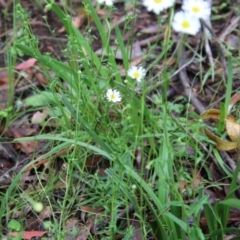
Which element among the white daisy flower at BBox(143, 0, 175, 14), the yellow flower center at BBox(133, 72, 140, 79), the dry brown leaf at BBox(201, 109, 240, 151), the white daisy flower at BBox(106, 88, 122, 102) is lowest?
the dry brown leaf at BBox(201, 109, 240, 151)

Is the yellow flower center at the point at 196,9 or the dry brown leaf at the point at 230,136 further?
the dry brown leaf at the point at 230,136

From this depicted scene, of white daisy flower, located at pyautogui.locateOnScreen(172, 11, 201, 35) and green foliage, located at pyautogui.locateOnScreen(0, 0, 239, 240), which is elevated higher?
white daisy flower, located at pyautogui.locateOnScreen(172, 11, 201, 35)

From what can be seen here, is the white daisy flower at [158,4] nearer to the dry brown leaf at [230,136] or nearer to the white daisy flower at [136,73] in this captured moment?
the white daisy flower at [136,73]

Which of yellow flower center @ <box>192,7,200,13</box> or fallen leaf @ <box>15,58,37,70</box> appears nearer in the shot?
yellow flower center @ <box>192,7,200,13</box>

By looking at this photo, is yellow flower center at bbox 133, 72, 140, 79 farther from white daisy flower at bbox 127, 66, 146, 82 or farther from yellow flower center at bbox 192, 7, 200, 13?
yellow flower center at bbox 192, 7, 200, 13

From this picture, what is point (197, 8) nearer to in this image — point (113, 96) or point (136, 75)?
point (136, 75)

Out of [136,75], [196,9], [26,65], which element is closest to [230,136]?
[136,75]

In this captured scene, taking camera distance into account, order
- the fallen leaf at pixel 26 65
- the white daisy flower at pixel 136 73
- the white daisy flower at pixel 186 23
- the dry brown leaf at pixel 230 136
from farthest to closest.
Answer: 1. the fallen leaf at pixel 26 65
2. the dry brown leaf at pixel 230 136
3. the white daisy flower at pixel 136 73
4. the white daisy flower at pixel 186 23

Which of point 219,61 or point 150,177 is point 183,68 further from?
point 150,177

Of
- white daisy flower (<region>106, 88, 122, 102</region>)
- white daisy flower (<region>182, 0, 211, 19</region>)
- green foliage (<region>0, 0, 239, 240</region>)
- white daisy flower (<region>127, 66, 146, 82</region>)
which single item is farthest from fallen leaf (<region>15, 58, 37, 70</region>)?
white daisy flower (<region>182, 0, 211, 19</region>)

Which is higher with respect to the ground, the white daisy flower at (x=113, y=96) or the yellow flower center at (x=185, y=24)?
the yellow flower center at (x=185, y=24)

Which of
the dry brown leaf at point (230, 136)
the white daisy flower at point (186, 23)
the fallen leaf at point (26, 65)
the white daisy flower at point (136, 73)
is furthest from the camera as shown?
the fallen leaf at point (26, 65)

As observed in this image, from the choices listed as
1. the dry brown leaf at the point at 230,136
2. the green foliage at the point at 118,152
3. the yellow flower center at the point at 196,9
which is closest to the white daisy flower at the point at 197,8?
the yellow flower center at the point at 196,9
